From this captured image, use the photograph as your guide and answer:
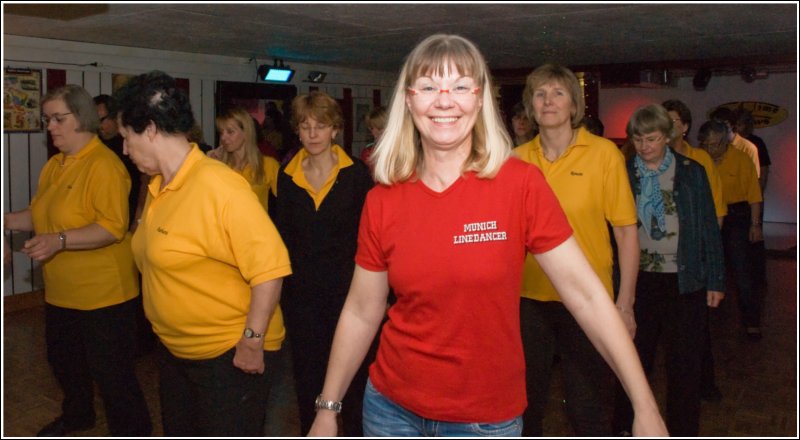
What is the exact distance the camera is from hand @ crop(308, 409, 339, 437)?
1.79m

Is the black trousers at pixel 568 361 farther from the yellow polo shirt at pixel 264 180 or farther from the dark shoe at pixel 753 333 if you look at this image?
the dark shoe at pixel 753 333

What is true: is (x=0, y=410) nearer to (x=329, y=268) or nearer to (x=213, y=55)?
(x=329, y=268)

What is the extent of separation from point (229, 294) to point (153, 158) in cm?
47

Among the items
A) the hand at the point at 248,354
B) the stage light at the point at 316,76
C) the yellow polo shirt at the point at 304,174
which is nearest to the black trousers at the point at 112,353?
the yellow polo shirt at the point at 304,174

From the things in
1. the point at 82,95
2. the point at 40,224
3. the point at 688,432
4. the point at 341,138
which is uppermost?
the point at 341,138

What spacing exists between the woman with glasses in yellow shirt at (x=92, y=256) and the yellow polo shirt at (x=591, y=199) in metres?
1.71

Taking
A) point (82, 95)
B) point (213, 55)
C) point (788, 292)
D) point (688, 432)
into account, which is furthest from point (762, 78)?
point (82, 95)

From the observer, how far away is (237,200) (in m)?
2.15

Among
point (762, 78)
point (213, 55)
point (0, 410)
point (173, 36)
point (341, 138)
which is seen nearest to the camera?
point (0, 410)

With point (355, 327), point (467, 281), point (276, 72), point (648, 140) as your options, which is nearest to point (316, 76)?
point (276, 72)

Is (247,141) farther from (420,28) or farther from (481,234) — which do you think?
(481,234)

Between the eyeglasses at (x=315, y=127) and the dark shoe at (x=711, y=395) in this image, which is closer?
the eyeglasses at (x=315, y=127)

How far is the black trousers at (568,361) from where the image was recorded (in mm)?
2797

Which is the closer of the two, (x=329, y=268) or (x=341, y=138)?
(x=329, y=268)
